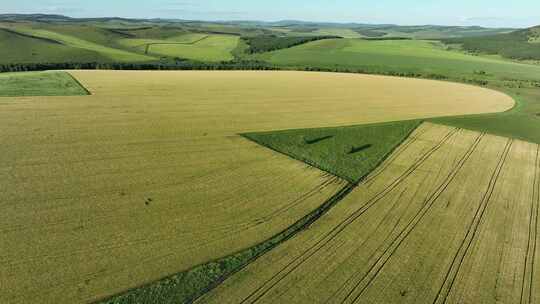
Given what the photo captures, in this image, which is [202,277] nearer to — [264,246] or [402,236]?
[264,246]

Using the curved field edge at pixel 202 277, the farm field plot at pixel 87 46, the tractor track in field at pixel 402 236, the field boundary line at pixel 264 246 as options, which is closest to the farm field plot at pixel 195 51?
the farm field plot at pixel 87 46

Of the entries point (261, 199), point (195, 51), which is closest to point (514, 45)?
point (195, 51)

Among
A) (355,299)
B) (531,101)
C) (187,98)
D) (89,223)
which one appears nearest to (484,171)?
(355,299)

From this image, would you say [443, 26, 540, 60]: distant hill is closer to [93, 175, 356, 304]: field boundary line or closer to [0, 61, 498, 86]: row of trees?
[0, 61, 498, 86]: row of trees

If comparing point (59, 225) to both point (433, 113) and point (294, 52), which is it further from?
point (294, 52)

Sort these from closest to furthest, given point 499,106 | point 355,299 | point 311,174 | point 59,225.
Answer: point 355,299
point 59,225
point 311,174
point 499,106

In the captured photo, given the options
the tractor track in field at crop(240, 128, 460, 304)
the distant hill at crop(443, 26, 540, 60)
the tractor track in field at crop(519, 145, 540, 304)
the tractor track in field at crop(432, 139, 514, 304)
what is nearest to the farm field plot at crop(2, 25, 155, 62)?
the tractor track in field at crop(240, 128, 460, 304)
